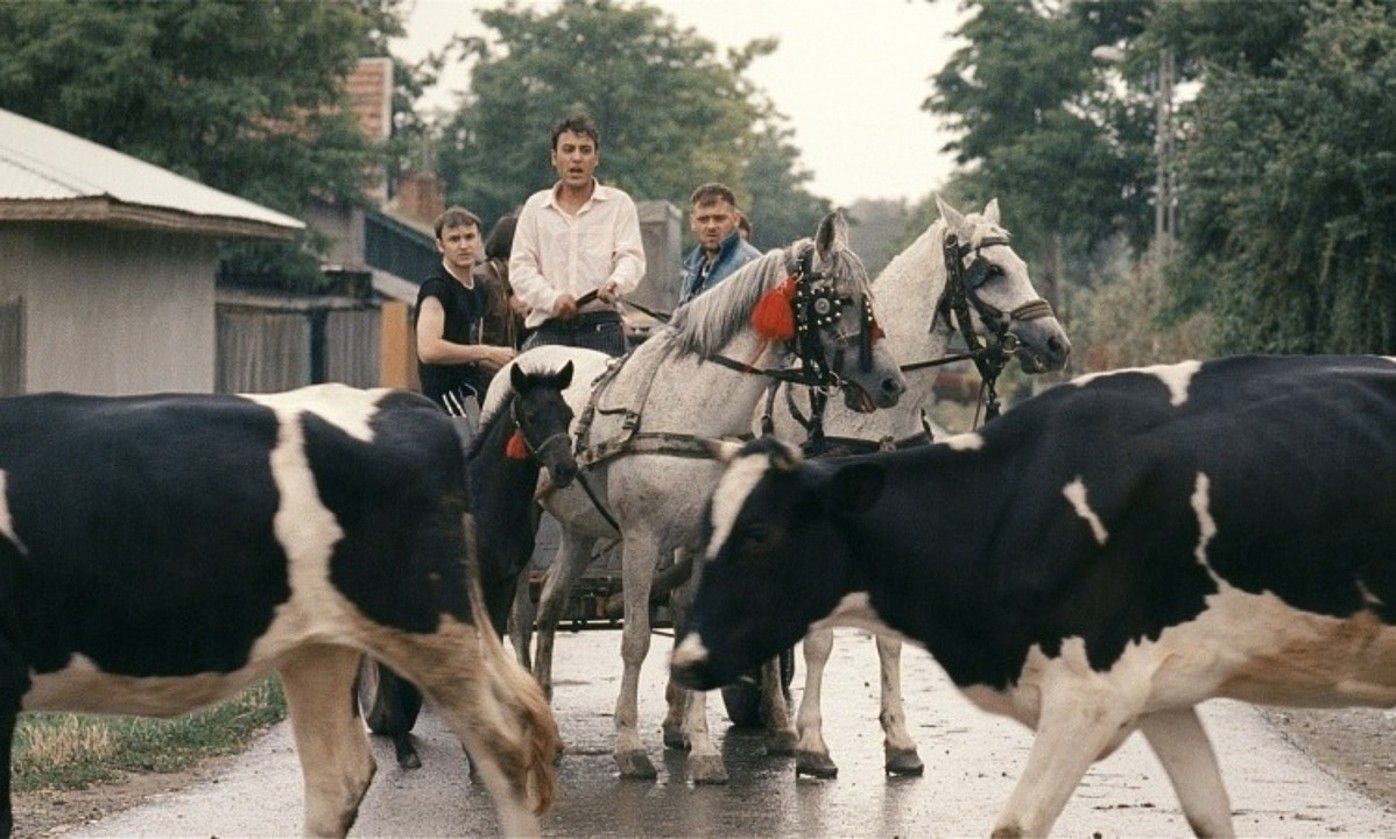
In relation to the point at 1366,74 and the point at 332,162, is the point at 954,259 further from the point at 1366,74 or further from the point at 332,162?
the point at 332,162

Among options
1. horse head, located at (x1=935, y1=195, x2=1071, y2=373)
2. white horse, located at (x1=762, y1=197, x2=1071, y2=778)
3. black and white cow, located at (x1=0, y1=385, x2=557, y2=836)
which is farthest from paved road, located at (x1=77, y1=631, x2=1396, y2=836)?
black and white cow, located at (x1=0, y1=385, x2=557, y2=836)

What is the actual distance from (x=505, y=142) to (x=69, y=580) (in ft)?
210

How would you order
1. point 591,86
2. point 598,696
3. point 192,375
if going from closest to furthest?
1. point 598,696
2. point 192,375
3. point 591,86

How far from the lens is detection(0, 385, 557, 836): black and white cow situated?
7699 millimetres

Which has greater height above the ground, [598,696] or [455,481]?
[455,481]

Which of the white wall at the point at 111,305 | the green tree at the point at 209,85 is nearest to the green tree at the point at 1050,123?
the green tree at the point at 209,85

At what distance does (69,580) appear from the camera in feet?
25.2

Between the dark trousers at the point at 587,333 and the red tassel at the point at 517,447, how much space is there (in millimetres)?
1654

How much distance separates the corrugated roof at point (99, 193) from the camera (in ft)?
61.6

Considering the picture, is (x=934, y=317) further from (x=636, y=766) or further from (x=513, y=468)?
(x=636, y=766)

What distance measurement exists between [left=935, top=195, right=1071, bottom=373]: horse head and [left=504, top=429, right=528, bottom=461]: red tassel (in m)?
2.45

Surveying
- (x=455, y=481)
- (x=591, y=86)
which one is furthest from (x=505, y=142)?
(x=455, y=481)

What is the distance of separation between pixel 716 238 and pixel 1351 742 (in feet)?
13.5

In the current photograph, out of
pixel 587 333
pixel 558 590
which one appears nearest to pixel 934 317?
pixel 587 333
